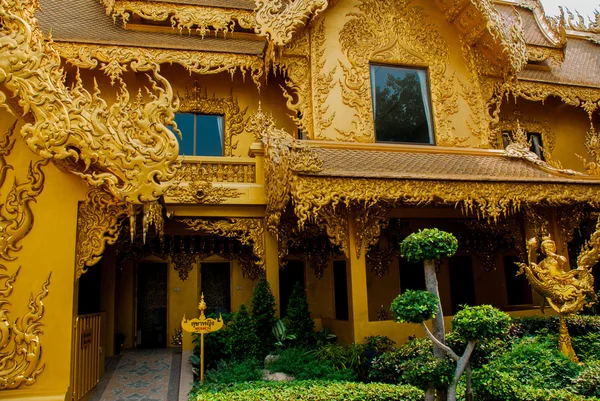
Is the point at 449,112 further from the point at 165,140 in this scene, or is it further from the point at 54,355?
the point at 54,355

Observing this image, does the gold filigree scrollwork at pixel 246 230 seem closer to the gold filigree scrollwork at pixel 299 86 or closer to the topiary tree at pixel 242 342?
the topiary tree at pixel 242 342

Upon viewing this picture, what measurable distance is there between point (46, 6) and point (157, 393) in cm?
875

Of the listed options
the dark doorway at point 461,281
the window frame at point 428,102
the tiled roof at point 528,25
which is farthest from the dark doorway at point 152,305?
the tiled roof at point 528,25

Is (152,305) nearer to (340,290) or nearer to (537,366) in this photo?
(340,290)

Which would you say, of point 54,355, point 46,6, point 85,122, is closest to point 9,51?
point 85,122

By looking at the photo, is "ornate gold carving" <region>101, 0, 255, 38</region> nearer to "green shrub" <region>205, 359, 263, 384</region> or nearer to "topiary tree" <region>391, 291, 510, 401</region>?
"green shrub" <region>205, 359, 263, 384</region>

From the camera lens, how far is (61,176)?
477 cm

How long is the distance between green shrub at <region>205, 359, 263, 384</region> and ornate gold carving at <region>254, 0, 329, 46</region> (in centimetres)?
552

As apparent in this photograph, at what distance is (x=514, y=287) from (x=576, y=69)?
569cm

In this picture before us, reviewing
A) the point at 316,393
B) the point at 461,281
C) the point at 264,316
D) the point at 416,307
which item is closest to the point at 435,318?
the point at 416,307

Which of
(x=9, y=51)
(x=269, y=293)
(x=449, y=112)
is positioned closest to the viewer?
(x=9, y=51)

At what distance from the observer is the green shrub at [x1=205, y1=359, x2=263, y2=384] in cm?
666

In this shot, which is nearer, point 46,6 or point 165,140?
point 165,140

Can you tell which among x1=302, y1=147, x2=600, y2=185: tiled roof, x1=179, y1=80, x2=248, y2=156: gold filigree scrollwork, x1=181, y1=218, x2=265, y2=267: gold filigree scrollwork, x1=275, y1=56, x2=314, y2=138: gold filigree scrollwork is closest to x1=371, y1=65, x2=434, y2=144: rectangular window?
x1=302, y1=147, x2=600, y2=185: tiled roof
